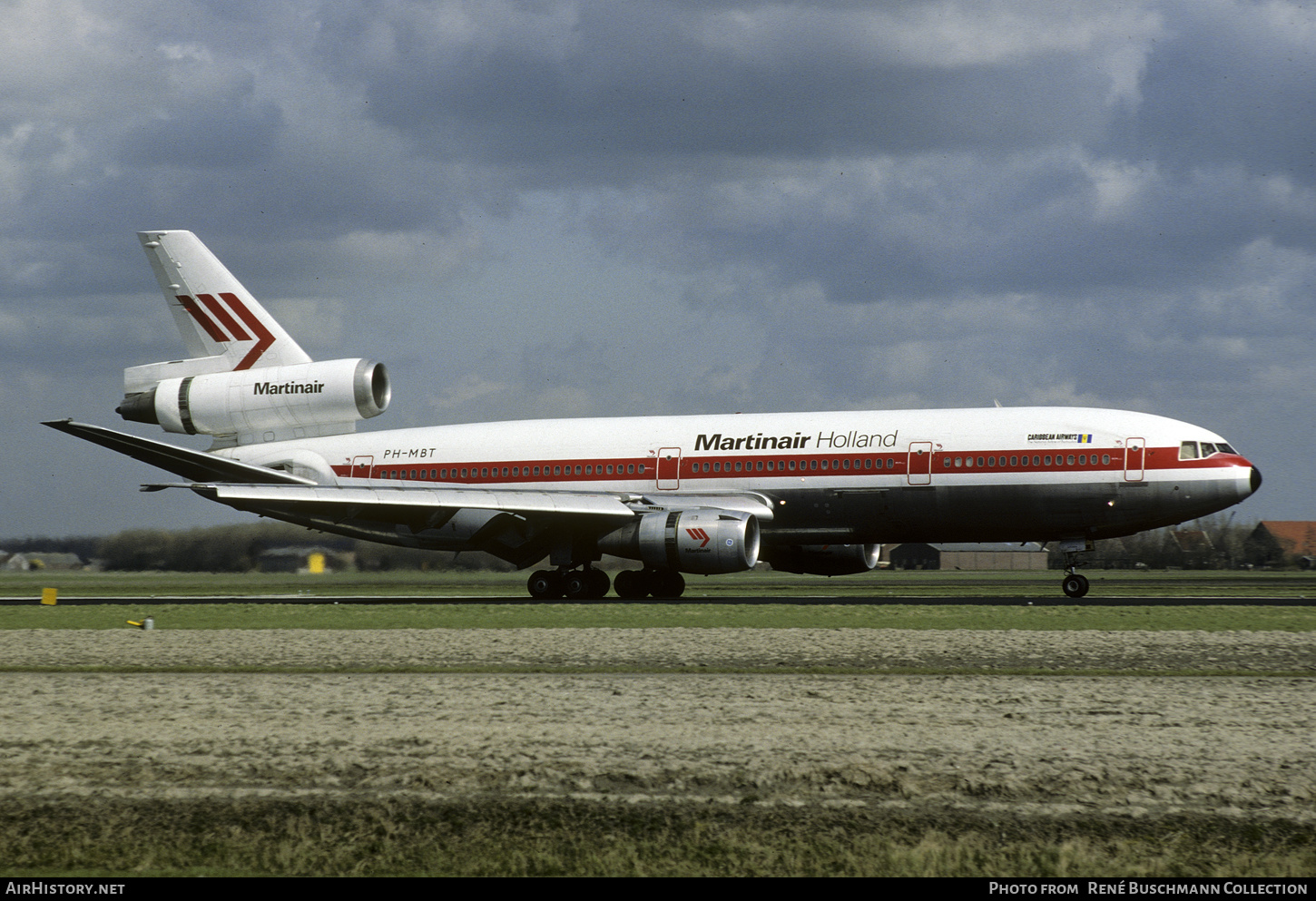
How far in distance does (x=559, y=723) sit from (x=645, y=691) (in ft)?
7.40

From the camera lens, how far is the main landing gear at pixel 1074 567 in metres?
32.0

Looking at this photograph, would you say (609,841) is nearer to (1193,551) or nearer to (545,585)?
(545,585)

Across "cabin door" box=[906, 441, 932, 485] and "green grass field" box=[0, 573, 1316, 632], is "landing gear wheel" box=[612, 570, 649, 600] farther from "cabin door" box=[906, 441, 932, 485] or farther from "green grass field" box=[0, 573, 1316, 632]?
"cabin door" box=[906, 441, 932, 485]

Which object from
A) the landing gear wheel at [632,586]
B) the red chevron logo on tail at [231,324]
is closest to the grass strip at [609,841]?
the landing gear wheel at [632,586]

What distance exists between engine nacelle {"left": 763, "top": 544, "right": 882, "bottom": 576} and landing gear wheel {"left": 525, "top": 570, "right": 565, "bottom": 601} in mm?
6203

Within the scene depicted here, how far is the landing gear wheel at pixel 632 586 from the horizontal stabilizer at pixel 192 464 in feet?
31.2

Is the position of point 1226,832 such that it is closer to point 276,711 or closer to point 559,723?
point 559,723

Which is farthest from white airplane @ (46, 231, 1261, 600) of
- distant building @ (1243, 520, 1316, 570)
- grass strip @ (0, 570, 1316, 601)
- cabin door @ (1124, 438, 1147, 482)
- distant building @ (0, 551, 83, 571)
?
distant building @ (1243, 520, 1316, 570)

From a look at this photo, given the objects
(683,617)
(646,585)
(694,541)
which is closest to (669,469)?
(646,585)

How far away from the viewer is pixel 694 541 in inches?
1238

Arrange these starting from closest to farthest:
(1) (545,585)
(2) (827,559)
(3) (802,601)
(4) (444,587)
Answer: (3) (802,601), (1) (545,585), (2) (827,559), (4) (444,587)

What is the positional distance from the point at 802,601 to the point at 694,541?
3.14 meters

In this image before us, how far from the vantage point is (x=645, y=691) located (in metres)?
14.3

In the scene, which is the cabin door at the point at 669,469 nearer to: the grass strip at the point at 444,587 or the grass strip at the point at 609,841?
the grass strip at the point at 444,587
